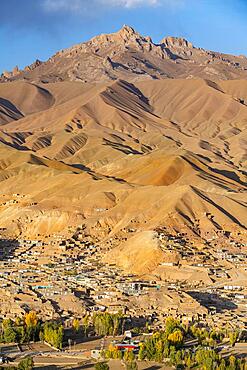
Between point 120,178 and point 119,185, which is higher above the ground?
point 120,178

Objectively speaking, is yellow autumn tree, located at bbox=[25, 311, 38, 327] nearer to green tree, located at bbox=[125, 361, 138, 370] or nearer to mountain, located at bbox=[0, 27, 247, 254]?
green tree, located at bbox=[125, 361, 138, 370]

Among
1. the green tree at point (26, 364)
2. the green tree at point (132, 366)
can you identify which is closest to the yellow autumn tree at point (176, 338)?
the green tree at point (132, 366)

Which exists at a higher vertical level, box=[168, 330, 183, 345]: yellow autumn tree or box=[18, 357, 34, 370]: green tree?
box=[168, 330, 183, 345]: yellow autumn tree

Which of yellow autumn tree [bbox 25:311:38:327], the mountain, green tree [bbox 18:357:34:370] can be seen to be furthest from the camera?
the mountain

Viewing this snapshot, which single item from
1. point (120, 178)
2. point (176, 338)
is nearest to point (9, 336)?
point (176, 338)

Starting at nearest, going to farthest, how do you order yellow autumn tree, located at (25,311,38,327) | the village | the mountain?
yellow autumn tree, located at (25,311,38,327) → the village → the mountain

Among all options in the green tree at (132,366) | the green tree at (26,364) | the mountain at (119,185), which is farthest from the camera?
the mountain at (119,185)

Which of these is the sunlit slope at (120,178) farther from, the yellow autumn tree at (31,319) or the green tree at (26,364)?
the green tree at (26,364)

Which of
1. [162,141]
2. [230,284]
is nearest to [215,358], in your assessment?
[230,284]

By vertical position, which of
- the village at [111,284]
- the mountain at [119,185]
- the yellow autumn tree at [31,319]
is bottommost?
the yellow autumn tree at [31,319]

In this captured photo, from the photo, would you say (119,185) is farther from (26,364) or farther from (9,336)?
(26,364)

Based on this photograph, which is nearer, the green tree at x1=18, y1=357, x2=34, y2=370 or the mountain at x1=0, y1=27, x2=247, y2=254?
the green tree at x1=18, y1=357, x2=34, y2=370

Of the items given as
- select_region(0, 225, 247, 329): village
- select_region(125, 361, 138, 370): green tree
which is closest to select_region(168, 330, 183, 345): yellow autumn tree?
select_region(125, 361, 138, 370): green tree
